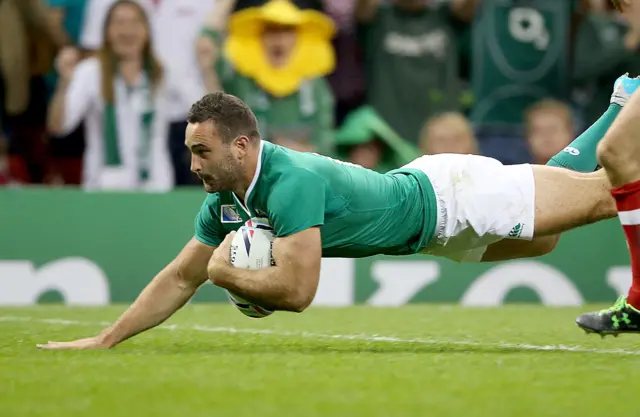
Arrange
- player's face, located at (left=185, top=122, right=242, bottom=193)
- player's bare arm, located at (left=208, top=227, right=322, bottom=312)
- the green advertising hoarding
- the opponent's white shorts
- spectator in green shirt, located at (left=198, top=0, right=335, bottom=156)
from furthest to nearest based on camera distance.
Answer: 1. spectator in green shirt, located at (left=198, top=0, right=335, bottom=156)
2. the green advertising hoarding
3. the opponent's white shorts
4. player's face, located at (left=185, top=122, right=242, bottom=193)
5. player's bare arm, located at (left=208, top=227, right=322, bottom=312)

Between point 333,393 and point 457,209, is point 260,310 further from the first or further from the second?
point 333,393

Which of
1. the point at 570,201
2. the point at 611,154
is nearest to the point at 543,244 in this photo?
the point at 570,201

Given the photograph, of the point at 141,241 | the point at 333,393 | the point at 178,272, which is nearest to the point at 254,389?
the point at 333,393

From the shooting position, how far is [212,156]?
18.0ft

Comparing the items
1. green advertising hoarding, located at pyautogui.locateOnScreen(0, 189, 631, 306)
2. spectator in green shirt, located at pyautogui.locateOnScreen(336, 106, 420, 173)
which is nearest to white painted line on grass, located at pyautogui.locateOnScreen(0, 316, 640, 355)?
A: green advertising hoarding, located at pyautogui.locateOnScreen(0, 189, 631, 306)

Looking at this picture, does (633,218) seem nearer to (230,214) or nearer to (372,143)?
(230,214)

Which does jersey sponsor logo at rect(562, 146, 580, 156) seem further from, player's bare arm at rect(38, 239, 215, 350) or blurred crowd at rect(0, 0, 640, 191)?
blurred crowd at rect(0, 0, 640, 191)

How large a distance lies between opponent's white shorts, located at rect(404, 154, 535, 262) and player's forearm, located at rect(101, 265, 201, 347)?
1.29m

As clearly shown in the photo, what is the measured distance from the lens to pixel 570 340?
6.43 meters

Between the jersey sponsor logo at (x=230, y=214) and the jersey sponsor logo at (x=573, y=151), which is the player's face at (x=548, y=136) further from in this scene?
the jersey sponsor logo at (x=230, y=214)

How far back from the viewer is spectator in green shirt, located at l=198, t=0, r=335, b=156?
35.3ft

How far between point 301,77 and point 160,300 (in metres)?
5.24

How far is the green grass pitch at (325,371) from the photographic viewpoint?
3.88 metres

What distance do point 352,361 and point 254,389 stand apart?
3.29 ft
